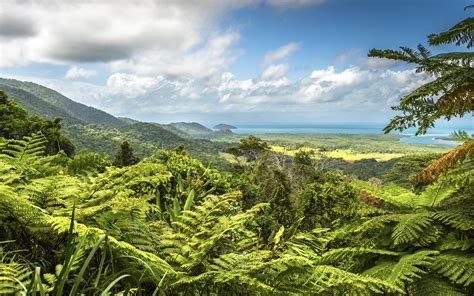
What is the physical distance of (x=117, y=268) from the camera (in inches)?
66.4

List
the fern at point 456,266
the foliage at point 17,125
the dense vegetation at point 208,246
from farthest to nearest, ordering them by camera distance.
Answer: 1. the foliage at point 17,125
2. the fern at point 456,266
3. the dense vegetation at point 208,246

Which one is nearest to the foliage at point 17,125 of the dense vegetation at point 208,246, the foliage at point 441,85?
the dense vegetation at point 208,246

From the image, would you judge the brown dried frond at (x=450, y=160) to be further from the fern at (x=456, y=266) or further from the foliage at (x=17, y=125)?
the foliage at (x=17, y=125)

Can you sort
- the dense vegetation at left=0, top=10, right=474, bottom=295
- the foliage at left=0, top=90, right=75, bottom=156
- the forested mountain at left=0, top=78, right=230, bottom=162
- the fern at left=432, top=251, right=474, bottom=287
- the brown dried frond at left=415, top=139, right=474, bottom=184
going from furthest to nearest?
the forested mountain at left=0, top=78, right=230, bottom=162 < the foliage at left=0, top=90, right=75, bottom=156 < the brown dried frond at left=415, top=139, right=474, bottom=184 < the fern at left=432, top=251, right=474, bottom=287 < the dense vegetation at left=0, top=10, right=474, bottom=295

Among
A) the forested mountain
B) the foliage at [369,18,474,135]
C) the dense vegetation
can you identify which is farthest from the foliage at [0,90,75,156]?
the forested mountain

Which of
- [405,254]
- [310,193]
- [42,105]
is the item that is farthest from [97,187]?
[42,105]

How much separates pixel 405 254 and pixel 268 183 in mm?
19256

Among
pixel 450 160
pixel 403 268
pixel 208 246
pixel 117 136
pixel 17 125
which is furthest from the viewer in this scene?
pixel 117 136

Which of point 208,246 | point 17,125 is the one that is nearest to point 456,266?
point 208,246

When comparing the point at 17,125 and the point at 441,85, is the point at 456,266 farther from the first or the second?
the point at 17,125

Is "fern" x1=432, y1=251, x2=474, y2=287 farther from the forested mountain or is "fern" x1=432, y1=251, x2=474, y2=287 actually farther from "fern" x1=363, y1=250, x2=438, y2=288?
the forested mountain

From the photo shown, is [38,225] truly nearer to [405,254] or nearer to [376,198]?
[405,254]

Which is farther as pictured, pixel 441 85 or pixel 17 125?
pixel 17 125

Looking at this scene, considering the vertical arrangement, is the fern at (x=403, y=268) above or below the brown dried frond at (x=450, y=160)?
below
